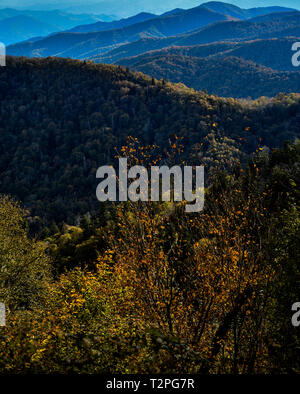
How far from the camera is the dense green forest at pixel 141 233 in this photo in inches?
266

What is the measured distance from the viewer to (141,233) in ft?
24.8

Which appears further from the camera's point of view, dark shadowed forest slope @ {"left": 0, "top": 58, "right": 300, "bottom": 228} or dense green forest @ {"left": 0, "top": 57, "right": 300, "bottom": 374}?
dark shadowed forest slope @ {"left": 0, "top": 58, "right": 300, "bottom": 228}

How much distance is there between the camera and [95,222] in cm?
5262

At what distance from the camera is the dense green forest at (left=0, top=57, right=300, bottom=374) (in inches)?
266

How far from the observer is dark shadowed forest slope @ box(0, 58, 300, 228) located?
124 meters

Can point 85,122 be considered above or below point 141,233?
above

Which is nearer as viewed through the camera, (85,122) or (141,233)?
(141,233)

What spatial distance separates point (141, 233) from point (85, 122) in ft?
561

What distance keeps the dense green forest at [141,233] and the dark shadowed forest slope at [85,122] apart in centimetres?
89

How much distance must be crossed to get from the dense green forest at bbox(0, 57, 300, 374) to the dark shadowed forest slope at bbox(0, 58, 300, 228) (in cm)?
89

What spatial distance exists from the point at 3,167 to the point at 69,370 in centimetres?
15757

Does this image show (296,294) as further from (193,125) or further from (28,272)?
(193,125)
